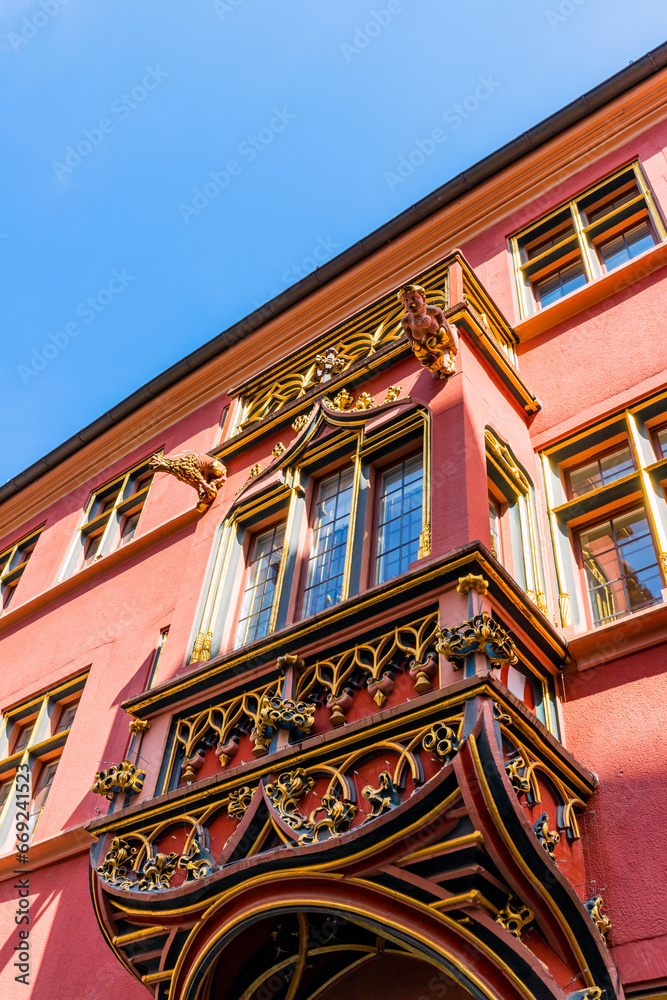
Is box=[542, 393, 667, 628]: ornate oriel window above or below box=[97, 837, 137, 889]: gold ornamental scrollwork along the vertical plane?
above

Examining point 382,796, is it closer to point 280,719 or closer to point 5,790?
point 280,719

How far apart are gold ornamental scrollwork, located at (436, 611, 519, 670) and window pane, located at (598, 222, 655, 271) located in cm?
589

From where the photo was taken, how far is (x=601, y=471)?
26.6 feet

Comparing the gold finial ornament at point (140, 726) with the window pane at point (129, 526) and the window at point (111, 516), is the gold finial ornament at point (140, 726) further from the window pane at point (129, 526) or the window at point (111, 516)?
the window pane at point (129, 526)

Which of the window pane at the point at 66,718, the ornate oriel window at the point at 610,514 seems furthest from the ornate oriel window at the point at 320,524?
the window pane at the point at 66,718

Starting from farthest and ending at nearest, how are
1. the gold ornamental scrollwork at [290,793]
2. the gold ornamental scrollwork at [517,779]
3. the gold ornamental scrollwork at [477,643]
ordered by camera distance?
the gold ornamental scrollwork at [290,793]
the gold ornamental scrollwork at [477,643]
the gold ornamental scrollwork at [517,779]

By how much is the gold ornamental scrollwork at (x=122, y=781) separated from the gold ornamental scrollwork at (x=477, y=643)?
2.71 m

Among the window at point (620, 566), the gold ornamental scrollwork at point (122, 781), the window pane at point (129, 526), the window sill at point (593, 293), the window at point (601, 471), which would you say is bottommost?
the gold ornamental scrollwork at point (122, 781)

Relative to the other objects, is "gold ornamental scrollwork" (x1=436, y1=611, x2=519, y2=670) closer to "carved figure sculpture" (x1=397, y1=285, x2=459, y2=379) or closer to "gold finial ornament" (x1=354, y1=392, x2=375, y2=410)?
"carved figure sculpture" (x1=397, y1=285, x2=459, y2=379)

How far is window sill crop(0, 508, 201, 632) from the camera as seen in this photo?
11727 mm

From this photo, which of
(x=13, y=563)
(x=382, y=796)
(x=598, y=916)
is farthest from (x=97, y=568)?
(x=598, y=916)

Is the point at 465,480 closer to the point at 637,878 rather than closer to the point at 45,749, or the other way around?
the point at 637,878

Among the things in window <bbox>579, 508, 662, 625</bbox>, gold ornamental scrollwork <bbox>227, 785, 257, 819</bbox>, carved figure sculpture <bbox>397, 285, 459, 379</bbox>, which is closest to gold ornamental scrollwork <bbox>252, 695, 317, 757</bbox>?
gold ornamental scrollwork <bbox>227, 785, 257, 819</bbox>

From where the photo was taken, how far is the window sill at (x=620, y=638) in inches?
250
